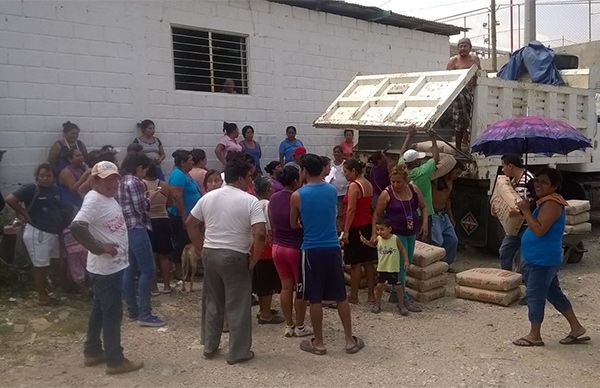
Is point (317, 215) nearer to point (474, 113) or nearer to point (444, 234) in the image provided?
point (444, 234)

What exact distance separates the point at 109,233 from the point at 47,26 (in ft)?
13.5

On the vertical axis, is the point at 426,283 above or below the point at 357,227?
below

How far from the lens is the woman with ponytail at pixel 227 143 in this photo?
27.3ft

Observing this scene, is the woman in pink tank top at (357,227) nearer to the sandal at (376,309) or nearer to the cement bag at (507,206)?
the sandal at (376,309)

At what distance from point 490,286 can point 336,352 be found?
2186 millimetres

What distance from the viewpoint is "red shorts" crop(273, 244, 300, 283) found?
15.5 ft

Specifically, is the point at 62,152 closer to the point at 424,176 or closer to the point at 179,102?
the point at 179,102

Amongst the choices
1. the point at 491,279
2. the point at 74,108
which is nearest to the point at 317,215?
the point at 491,279

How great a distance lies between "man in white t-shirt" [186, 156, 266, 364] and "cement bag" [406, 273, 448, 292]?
2323mm

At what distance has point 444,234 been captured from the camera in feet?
22.6

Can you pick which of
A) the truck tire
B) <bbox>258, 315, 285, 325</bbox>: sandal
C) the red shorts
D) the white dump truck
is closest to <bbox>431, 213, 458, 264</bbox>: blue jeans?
the white dump truck

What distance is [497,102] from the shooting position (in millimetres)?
7512

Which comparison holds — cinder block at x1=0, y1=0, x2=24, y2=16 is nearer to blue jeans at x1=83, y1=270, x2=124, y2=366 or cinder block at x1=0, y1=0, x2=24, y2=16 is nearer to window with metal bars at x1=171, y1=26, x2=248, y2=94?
window with metal bars at x1=171, y1=26, x2=248, y2=94

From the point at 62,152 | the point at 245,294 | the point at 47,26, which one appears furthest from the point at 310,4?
the point at 245,294
